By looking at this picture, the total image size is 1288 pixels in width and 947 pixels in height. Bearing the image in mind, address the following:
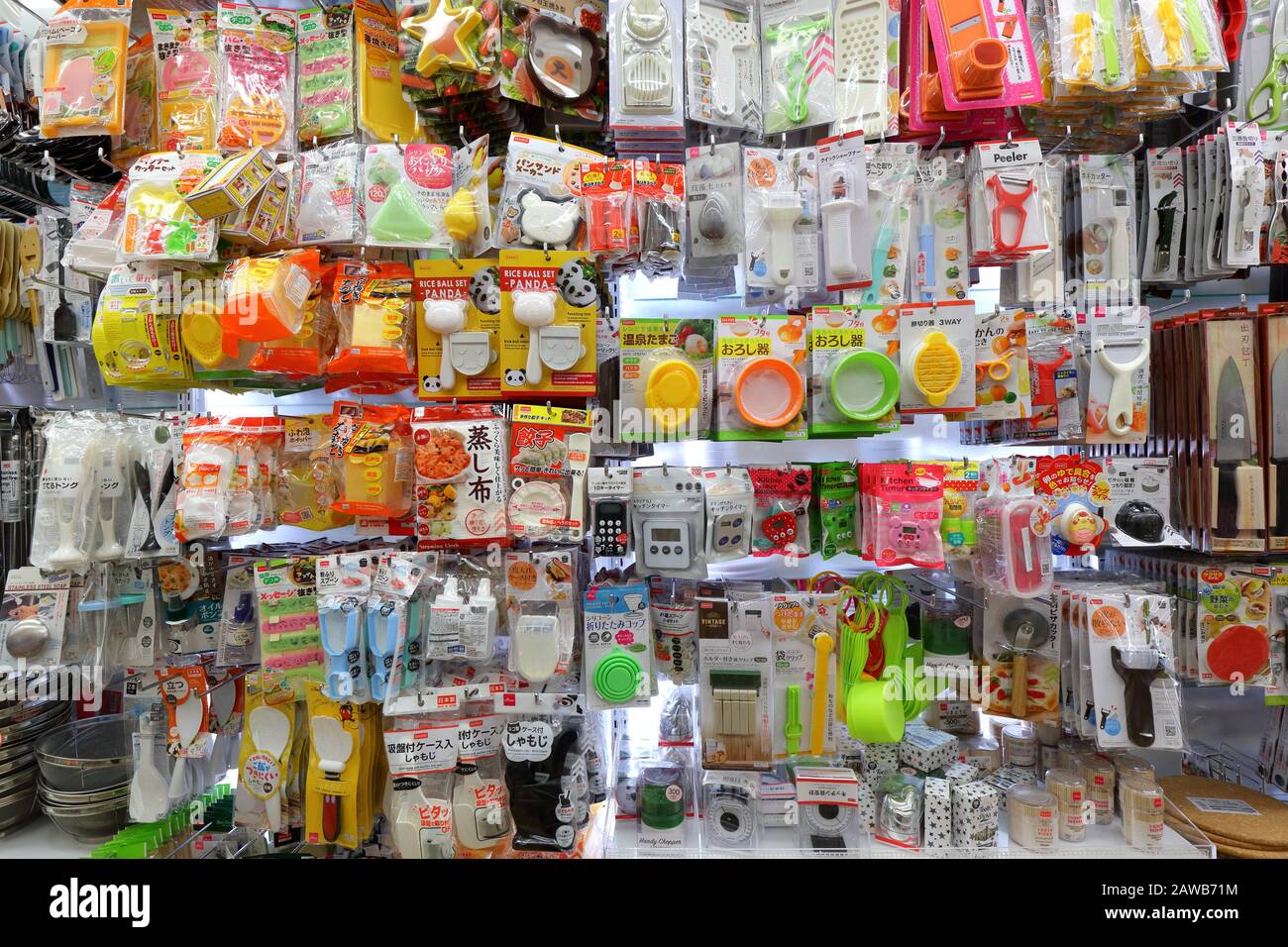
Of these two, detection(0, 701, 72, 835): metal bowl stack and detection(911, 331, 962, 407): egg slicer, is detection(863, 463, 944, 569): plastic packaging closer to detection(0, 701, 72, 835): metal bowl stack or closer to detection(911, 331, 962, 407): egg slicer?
detection(911, 331, 962, 407): egg slicer

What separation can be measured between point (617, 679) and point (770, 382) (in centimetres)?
84

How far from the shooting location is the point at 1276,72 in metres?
2.01

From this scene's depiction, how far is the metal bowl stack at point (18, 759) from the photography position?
2.00 m

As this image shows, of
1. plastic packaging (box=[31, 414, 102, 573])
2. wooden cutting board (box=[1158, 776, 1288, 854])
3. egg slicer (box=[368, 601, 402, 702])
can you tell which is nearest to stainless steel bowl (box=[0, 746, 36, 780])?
plastic packaging (box=[31, 414, 102, 573])

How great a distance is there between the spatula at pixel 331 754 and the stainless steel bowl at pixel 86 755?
0.67m

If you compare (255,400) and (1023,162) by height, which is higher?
(1023,162)

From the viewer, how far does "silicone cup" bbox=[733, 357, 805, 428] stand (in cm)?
177

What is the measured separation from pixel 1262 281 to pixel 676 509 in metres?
2.13

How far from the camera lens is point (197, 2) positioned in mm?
2107

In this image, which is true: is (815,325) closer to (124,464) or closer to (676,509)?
(676,509)

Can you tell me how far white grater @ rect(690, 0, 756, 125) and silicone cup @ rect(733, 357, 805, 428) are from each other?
2.34ft

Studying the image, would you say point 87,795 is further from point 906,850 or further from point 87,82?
point 906,850

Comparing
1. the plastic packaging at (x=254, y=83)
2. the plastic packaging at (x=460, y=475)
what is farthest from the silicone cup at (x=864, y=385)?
the plastic packaging at (x=254, y=83)
